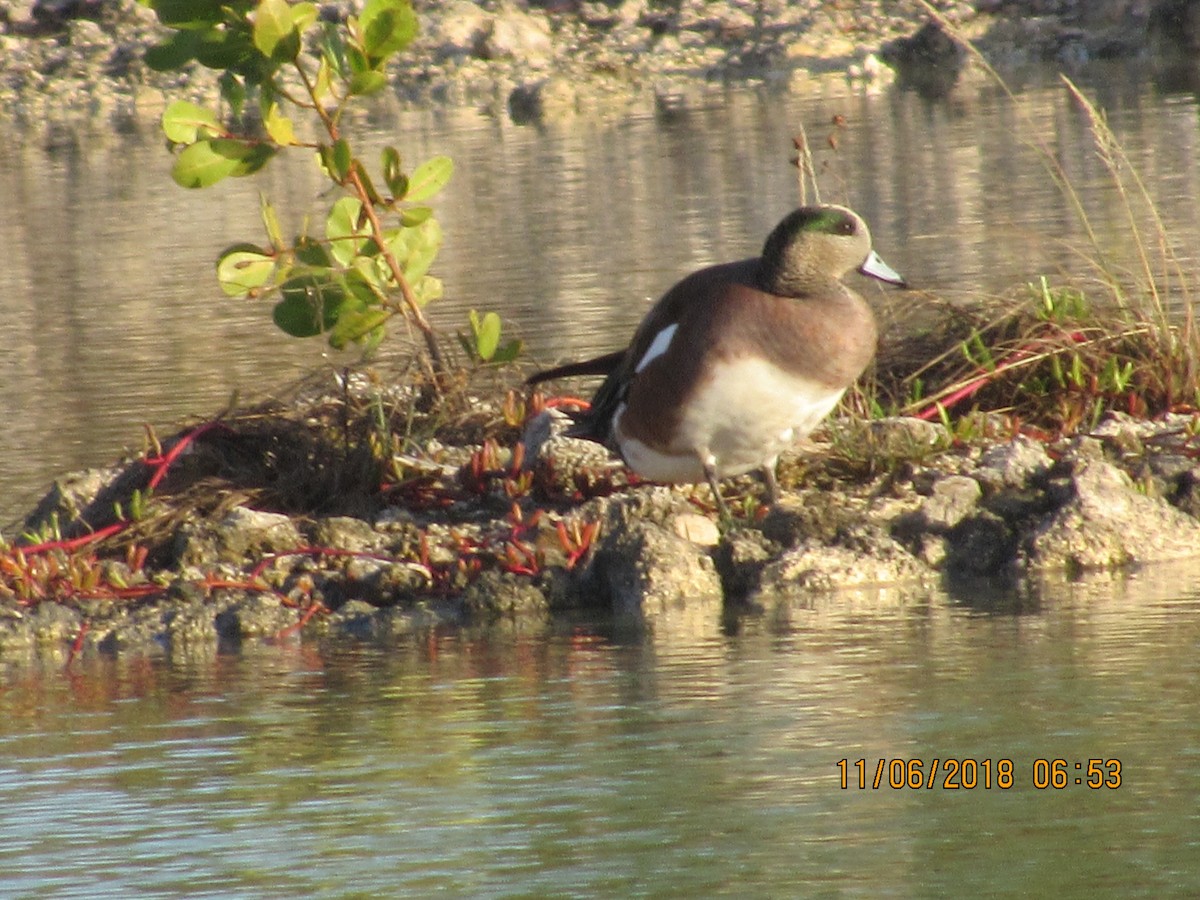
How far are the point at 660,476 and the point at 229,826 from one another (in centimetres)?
Result: 265

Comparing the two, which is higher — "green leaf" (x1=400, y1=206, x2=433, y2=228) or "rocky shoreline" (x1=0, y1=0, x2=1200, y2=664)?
"green leaf" (x1=400, y1=206, x2=433, y2=228)

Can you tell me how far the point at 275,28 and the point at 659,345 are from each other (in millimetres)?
1753

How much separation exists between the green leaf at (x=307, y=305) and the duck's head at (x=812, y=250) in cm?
191

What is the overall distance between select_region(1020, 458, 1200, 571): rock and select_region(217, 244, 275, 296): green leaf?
2.72 m

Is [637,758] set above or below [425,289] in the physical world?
A: below

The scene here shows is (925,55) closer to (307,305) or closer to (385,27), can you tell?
(307,305)

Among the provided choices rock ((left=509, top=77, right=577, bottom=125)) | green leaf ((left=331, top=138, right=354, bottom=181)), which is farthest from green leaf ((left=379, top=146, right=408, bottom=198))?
rock ((left=509, top=77, right=577, bottom=125))

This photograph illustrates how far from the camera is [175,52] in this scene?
7336 mm

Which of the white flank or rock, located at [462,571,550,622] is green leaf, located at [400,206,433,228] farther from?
rock, located at [462,571,550,622]

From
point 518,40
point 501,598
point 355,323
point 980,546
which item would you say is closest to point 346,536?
point 501,598

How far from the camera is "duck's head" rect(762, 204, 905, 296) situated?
246 inches

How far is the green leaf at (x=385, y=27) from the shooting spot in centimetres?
723

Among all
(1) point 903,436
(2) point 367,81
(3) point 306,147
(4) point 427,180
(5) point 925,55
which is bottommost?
(1) point 903,436

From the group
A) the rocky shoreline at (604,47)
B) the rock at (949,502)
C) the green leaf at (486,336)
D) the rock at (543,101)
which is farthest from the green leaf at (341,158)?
the rocky shoreline at (604,47)
